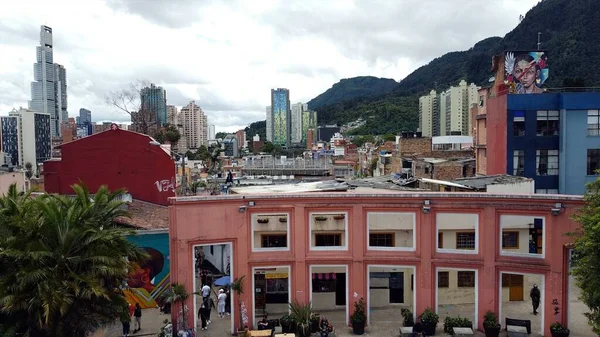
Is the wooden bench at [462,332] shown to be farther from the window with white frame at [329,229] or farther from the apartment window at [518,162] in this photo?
the apartment window at [518,162]

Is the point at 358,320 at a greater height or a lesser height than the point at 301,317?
lesser

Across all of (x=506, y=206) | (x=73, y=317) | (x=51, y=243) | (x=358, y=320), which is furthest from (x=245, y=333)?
(x=506, y=206)

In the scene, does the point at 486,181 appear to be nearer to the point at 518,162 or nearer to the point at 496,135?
the point at 518,162

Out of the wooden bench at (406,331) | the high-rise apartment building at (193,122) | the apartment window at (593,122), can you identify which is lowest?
the wooden bench at (406,331)

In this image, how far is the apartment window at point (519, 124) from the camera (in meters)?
32.8

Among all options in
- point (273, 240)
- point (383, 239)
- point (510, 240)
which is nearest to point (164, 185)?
point (273, 240)

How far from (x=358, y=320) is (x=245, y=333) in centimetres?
481

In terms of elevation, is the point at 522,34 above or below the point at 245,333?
above

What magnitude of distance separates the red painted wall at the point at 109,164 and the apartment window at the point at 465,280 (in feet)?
58.8

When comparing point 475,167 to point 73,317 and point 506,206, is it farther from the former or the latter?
point 73,317

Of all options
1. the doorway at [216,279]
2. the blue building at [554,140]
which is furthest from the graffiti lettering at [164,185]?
the blue building at [554,140]

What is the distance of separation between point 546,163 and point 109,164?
93.4 feet

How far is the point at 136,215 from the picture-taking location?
2588 centimetres

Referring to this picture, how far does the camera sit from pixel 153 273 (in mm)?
24219
